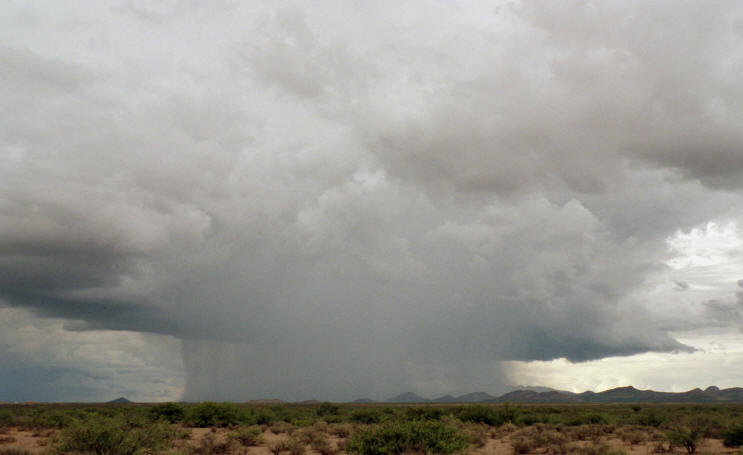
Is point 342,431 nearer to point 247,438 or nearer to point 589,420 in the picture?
point 247,438

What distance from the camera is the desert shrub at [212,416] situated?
52.2 metres

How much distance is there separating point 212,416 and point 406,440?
3474cm

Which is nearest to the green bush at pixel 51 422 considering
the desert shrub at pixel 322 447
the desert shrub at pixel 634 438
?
the desert shrub at pixel 322 447

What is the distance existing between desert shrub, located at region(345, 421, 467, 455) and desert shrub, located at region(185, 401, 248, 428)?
3207cm

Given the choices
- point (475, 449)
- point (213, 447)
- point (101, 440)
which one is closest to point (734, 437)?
point (475, 449)

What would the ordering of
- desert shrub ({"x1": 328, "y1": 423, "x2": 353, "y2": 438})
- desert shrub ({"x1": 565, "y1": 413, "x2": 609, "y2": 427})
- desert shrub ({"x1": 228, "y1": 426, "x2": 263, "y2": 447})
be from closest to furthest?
desert shrub ({"x1": 228, "y1": 426, "x2": 263, "y2": 447}), desert shrub ({"x1": 328, "y1": 423, "x2": 353, "y2": 438}), desert shrub ({"x1": 565, "y1": 413, "x2": 609, "y2": 427})

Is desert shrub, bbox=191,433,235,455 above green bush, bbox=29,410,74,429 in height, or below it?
above

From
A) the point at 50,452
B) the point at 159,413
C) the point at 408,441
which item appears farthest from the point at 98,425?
the point at 159,413

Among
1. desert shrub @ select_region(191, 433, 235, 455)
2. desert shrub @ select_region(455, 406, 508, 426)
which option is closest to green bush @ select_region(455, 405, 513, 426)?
desert shrub @ select_region(455, 406, 508, 426)

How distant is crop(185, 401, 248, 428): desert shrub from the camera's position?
5219cm

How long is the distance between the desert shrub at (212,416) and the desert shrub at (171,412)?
2569mm

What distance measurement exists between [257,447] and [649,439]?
2743cm

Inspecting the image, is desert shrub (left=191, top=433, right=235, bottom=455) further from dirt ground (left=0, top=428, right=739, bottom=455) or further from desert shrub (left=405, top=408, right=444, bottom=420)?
desert shrub (left=405, top=408, right=444, bottom=420)

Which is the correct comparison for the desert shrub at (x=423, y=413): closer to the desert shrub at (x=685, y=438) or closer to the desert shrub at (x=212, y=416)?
the desert shrub at (x=212, y=416)
